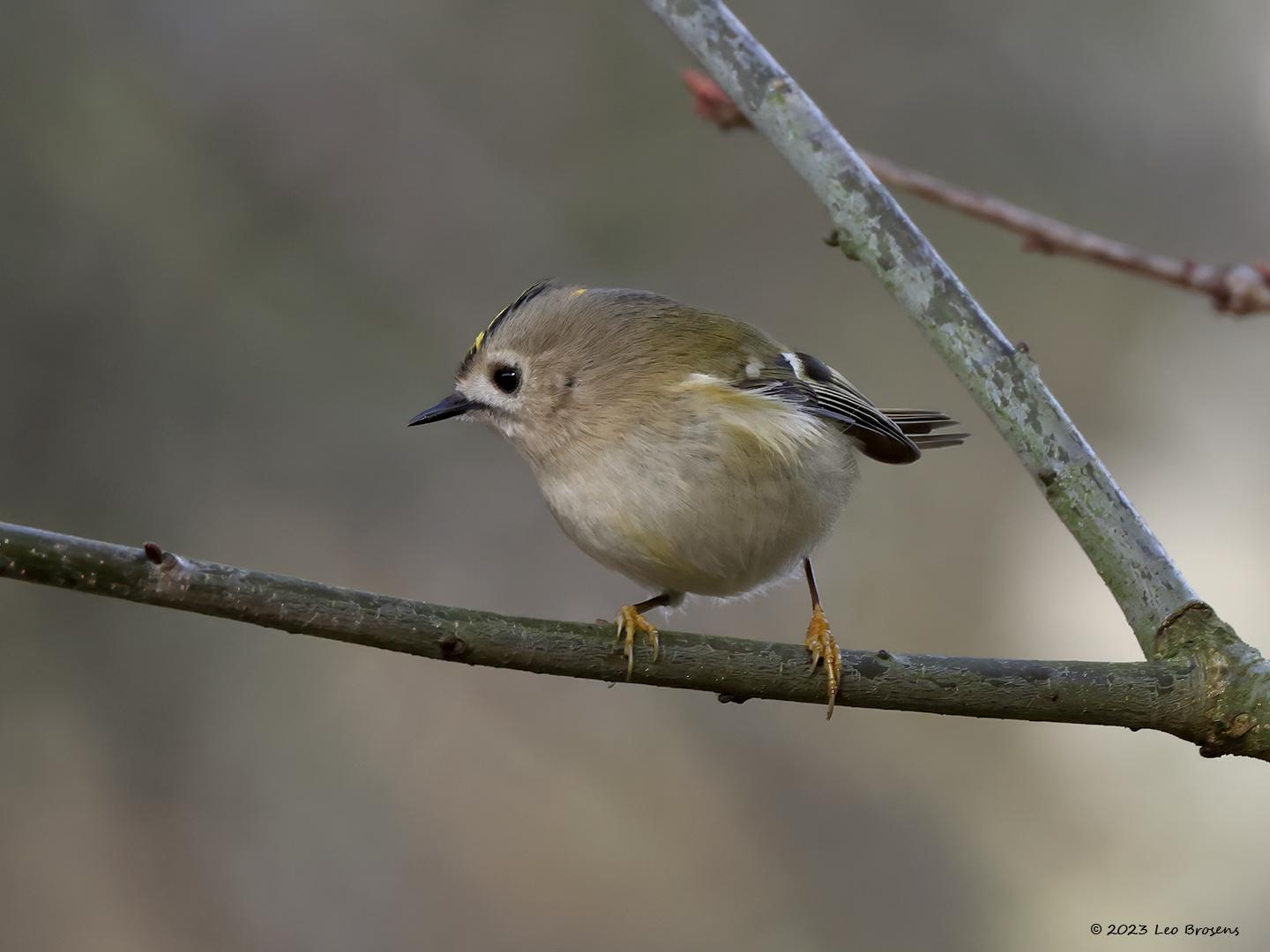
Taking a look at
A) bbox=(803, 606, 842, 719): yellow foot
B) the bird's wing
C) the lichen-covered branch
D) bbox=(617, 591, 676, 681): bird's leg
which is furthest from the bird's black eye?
bbox=(803, 606, 842, 719): yellow foot

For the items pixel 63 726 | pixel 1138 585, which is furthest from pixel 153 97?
pixel 1138 585

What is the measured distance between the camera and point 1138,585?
146 centimetres

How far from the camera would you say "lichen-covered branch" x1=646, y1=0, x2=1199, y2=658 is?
1.48 metres

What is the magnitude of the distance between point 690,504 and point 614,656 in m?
0.57

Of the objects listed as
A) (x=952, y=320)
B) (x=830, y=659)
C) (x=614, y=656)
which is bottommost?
(x=614, y=656)

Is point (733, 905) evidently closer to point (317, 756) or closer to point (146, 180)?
point (317, 756)

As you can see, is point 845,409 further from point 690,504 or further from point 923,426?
point 690,504

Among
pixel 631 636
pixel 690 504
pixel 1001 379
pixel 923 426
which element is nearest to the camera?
pixel 631 636

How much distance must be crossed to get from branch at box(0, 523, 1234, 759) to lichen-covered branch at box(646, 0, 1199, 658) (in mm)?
105

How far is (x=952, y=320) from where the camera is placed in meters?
1.55

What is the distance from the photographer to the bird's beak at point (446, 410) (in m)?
2.23

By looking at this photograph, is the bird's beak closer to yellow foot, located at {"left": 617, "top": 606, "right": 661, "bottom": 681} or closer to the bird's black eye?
the bird's black eye

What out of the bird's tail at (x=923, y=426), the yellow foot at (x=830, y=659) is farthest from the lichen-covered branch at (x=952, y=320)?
the bird's tail at (x=923, y=426)

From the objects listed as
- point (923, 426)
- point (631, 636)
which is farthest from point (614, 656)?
point (923, 426)
